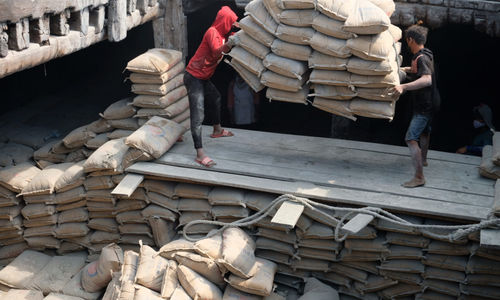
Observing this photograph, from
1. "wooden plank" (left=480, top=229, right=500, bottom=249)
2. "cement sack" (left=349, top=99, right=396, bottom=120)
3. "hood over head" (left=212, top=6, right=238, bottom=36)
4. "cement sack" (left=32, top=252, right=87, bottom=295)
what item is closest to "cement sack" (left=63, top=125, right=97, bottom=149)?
"cement sack" (left=32, top=252, right=87, bottom=295)

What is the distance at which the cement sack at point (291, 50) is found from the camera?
249 inches

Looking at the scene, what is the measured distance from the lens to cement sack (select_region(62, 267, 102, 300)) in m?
6.66

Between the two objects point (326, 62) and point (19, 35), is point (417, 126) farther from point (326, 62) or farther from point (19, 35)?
point (19, 35)

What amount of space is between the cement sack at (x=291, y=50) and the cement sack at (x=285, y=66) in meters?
0.05

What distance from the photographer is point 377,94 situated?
6.19 metres

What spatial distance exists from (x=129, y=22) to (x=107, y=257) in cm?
310

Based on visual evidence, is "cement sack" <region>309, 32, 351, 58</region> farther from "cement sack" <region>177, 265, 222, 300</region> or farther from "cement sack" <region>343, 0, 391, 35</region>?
"cement sack" <region>177, 265, 222, 300</region>

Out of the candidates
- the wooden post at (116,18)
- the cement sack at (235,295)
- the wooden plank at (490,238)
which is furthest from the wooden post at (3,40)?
the wooden plank at (490,238)

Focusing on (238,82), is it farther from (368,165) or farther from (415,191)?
(415,191)

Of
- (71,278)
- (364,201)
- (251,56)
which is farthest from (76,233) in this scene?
(364,201)

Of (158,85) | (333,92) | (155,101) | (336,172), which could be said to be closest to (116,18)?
(158,85)

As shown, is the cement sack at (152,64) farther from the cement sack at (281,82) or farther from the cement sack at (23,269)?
the cement sack at (23,269)

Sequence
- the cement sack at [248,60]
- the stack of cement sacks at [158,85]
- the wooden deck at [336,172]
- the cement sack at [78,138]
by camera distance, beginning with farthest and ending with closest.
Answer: the cement sack at [78,138] → the stack of cement sacks at [158,85] → the cement sack at [248,60] → the wooden deck at [336,172]

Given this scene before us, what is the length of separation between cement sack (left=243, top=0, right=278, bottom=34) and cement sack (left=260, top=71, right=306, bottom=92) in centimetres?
47
